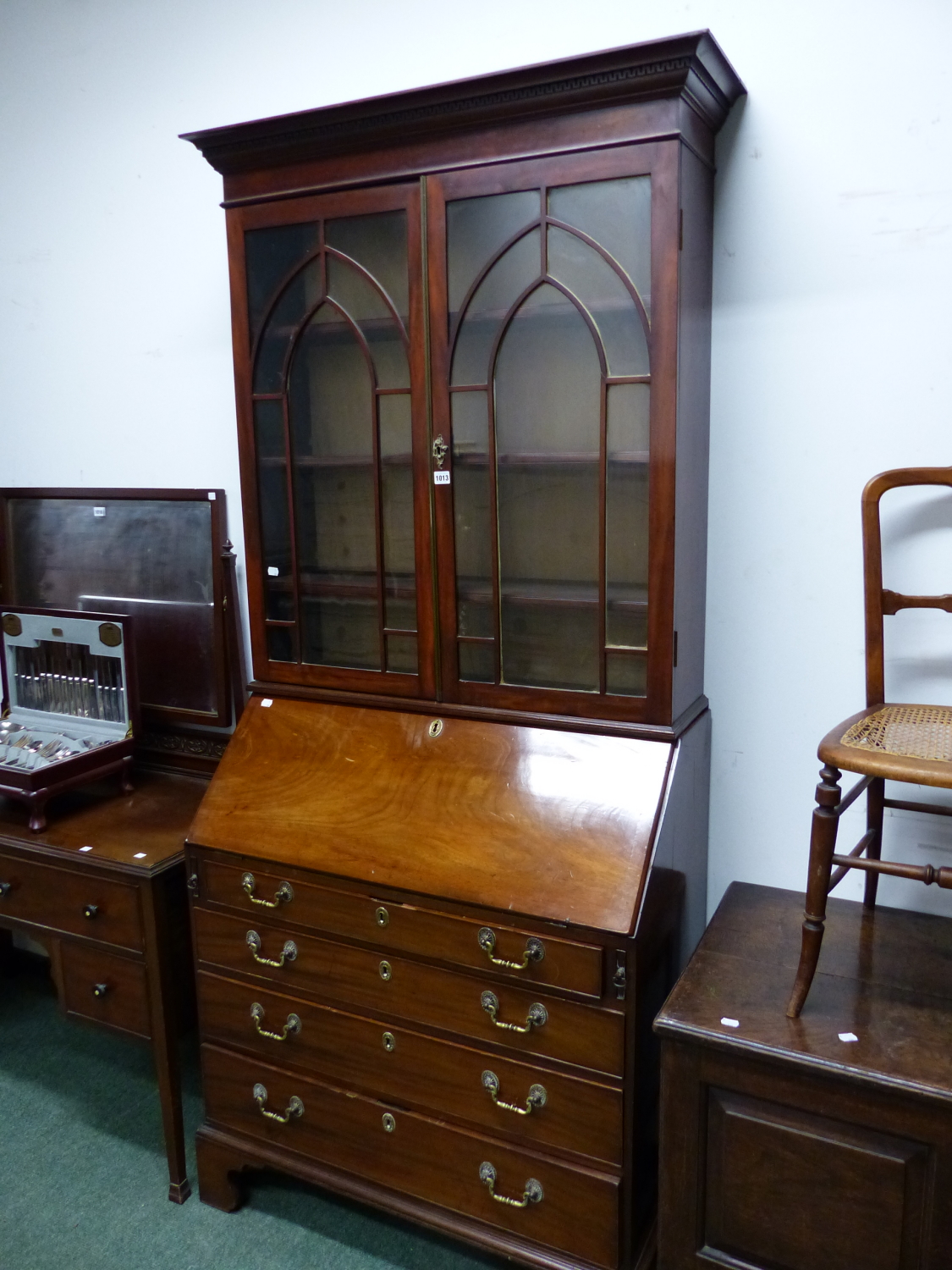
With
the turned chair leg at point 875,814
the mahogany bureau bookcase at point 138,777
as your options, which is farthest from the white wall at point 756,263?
the mahogany bureau bookcase at point 138,777

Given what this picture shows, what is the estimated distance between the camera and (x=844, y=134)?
167cm

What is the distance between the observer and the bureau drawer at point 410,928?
1.54m

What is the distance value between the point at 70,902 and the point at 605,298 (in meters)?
1.65

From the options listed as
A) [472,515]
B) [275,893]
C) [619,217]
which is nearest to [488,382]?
[472,515]

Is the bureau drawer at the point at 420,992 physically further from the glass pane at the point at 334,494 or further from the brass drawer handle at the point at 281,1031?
the glass pane at the point at 334,494

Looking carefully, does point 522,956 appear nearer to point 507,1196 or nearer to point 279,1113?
point 507,1196

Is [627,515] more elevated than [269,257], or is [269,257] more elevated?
[269,257]

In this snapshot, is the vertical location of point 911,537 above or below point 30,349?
below

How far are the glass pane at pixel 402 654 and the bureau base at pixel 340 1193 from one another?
986mm

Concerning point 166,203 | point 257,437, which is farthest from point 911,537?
point 166,203

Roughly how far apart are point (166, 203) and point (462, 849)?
179 centimetres

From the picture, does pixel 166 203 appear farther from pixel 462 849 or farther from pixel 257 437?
pixel 462 849

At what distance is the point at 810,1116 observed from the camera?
141cm

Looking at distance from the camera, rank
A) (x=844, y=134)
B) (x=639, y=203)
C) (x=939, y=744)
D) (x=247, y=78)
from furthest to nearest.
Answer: (x=247, y=78), (x=844, y=134), (x=639, y=203), (x=939, y=744)
